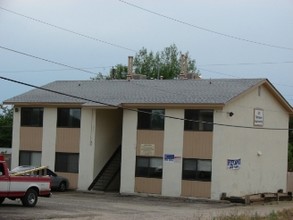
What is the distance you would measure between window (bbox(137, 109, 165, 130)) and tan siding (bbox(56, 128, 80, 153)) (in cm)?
464

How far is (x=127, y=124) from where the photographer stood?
38281 mm

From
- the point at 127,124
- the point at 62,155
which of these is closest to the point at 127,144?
the point at 127,124

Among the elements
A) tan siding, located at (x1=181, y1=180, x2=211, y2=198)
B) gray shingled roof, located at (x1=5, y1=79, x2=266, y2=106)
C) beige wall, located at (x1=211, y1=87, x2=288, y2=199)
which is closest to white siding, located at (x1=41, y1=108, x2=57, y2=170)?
gray shingled roof, located at (x1=5, y1=79, x2=266, y2=106)

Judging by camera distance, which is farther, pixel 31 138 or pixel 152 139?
pixel 31 138

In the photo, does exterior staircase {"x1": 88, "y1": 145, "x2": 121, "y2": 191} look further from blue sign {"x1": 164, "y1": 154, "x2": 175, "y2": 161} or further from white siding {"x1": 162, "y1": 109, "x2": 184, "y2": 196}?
blue sign {"x1": 164, "y1": 154, "x2": 175, "y2": 161}

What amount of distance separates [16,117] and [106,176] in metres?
7.75

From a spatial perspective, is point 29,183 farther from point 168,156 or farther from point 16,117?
point 16,117

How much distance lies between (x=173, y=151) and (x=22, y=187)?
13.7m

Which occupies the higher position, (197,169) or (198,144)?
(198,144)

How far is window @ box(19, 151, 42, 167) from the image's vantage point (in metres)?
41.4

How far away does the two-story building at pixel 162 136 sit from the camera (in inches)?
1412

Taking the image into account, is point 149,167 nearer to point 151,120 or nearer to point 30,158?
point 151,120

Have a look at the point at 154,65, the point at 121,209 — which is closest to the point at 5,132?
the point at 154,65

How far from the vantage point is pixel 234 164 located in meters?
36.7
